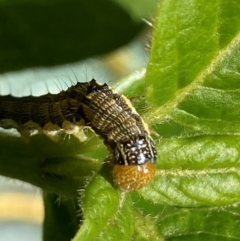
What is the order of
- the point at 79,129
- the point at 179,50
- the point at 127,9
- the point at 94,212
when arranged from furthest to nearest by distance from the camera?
the point at 127,9, the point at 79,129, the point at 179,50, the point at 94,212

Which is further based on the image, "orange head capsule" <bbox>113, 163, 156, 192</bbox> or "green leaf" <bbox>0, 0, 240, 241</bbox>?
"orange head capsule" <bbox>113, 163, 156, 192</bbox>

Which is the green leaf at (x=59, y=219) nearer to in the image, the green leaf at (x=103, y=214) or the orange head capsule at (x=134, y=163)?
the orange head capsule at (x=134, y=163)

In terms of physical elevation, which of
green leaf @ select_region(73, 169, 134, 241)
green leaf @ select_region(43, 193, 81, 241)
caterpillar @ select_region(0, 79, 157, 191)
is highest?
green leaf @ select_region(73, 169, 134, 241)

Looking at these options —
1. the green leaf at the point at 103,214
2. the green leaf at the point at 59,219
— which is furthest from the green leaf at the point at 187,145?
the green leaf at the point at 59,219

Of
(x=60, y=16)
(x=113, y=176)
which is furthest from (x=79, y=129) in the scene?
(x=60, y=16)

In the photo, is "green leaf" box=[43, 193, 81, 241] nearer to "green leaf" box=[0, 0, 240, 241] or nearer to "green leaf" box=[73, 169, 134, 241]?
"green leaf" box=[0, 0, 240, 241]

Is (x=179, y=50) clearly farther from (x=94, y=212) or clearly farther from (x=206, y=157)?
(x=94, y=212)

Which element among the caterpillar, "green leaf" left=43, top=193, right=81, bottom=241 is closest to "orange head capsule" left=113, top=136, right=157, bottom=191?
the caterpillar

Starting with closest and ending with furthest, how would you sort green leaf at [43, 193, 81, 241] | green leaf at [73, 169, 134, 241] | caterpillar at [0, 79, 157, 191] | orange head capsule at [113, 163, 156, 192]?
1. green leaf at [73, 169, 134, 241]
2. orange head capsule at [113, 163, 156, 192]
3. caterpillar at [0, 79, 157, 191]
4. green leaf at [43, 193, 81, 241]
